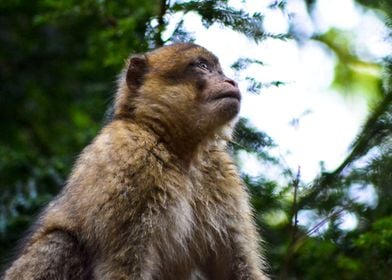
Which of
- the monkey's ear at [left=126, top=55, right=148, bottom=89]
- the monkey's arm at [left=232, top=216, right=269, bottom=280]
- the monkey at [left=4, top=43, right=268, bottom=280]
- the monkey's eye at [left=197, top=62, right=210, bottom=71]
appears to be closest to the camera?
the monkey at [left=4, top=43, right=268, bottom=280]

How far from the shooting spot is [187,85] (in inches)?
352

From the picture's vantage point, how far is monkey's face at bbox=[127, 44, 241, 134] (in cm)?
861

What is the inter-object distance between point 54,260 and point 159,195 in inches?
38.4

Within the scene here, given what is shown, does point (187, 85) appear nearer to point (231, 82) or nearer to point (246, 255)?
point (231, 82)

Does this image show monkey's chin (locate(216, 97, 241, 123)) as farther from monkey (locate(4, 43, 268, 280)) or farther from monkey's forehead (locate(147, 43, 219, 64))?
monkey's forehead (locate(147, 43, 219, 64))

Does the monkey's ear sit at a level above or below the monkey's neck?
above

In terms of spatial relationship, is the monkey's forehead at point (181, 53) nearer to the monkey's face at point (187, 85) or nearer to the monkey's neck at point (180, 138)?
the monkey's face at point (187, 85)

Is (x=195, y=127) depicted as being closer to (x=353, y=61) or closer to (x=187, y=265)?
(x=187, y=265)

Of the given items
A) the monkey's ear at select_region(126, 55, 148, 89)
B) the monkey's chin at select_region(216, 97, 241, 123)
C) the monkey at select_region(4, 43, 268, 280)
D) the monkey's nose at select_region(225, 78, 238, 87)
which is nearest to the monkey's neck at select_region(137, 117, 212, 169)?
the monkey at select_region(4, 43, 268, 280)

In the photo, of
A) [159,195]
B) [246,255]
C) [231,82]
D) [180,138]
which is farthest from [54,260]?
[231,82]

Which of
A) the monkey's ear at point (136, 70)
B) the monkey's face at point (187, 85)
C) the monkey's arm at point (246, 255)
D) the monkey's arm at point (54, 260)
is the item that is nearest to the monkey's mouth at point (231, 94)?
the monkey's face at point (187, 85)

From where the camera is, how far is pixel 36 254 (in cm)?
840

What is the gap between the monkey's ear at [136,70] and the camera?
9172 millimetres

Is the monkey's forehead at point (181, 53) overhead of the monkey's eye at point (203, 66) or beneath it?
overhead
